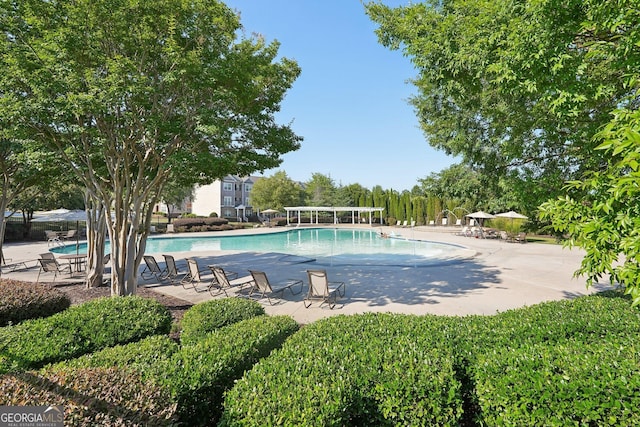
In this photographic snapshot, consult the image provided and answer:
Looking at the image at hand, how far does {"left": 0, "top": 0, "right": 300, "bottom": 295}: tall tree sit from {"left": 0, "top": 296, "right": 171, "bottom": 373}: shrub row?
352 cm

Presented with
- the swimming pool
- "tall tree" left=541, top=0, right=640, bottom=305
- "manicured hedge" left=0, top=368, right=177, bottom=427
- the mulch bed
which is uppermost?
"tall tree" left=541, top=0, right=640, bottom=305

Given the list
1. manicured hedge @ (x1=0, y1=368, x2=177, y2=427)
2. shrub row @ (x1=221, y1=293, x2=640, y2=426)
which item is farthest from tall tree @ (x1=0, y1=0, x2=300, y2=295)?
shrub row @ (x1=221, y1=293, x2=640, y2=426)

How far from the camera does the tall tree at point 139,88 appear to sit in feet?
19.9

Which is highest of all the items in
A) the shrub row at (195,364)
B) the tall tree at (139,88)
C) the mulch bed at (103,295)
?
the tall tree at (139,88)

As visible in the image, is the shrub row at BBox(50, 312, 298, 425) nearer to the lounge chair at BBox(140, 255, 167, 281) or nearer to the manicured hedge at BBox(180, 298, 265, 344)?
the manicured hedge at BBox(180, 298, 265, 344)

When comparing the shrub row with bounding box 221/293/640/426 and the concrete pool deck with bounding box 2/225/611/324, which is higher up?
the shrub row with bounding box 221/293/640/426

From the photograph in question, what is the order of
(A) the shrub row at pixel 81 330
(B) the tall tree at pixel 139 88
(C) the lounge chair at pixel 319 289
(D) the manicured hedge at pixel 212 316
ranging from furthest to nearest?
(C) the lounge chair at pixel 319 289, (B) the tall tree at pixel 139 88, (D) the manicured hedge at pixel 212 316, (A) the shrub row at pixel 81 330

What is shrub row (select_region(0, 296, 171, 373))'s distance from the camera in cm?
361

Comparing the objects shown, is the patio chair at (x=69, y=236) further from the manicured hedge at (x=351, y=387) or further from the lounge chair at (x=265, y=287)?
the manicured hedge at (x=351, y=387)

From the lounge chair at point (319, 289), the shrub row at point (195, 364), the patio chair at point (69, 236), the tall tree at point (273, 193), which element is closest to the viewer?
the shrub row at point (195, 364)

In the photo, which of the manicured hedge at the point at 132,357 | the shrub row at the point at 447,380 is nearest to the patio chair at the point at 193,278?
the manicured hedge at the point at 132,357

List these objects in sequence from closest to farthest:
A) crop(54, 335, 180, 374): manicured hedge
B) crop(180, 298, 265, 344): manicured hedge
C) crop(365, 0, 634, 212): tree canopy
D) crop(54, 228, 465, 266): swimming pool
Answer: crop(54, 335, 180, 374): manicured hedge
crop(365, 0, 634, 212): tree canopy
crop(180, 298, 265, 344): manicured hedge
crop(54, 228, 465, 266): swimming pool

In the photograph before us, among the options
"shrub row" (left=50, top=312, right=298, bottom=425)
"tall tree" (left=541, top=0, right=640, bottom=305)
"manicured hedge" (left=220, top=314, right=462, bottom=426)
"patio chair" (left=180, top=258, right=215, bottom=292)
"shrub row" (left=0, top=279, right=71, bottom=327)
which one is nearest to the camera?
"tall tree" (left=541, top=0, right=640, bottom=305)

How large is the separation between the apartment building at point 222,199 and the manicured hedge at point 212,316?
159 feet
